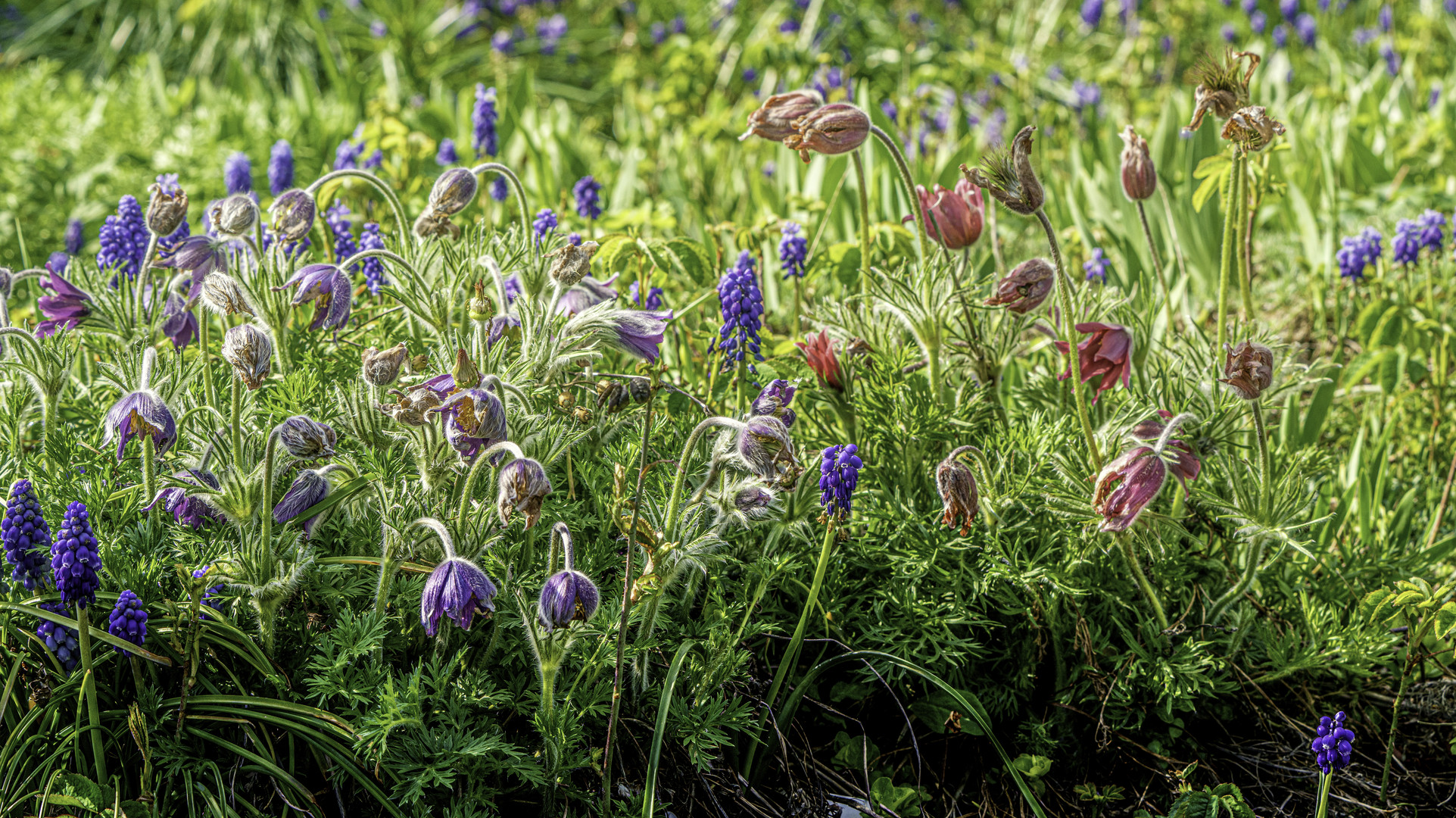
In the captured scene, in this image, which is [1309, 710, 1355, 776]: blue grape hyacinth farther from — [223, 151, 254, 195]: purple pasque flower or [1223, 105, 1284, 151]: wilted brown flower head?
[223, 151, 254, 195]: purple pasque flower

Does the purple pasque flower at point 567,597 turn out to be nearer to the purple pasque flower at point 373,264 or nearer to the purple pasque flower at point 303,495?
the purple pasque flower at point 303,495

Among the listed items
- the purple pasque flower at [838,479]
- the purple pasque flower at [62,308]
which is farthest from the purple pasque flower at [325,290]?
the purple pasque flower at [838,479]

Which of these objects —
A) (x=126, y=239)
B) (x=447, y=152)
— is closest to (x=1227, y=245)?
(x=126, y=239)

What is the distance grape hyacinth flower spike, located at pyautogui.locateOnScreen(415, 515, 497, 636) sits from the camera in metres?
1.30

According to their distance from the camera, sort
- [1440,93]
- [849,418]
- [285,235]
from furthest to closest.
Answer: [1440,93], [849,418], [285,235]

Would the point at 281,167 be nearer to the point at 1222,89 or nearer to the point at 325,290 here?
the point at 325,290

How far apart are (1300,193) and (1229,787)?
7.02 feet

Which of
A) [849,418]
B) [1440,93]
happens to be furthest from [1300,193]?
[849,418]

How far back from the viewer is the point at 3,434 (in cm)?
168

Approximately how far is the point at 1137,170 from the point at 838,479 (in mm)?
839

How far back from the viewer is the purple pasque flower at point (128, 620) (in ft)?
4.40

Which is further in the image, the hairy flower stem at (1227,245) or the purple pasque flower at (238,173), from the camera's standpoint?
the purple pasque flower at (238,173)

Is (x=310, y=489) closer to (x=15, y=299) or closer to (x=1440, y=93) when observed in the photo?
(x=15, y=299)

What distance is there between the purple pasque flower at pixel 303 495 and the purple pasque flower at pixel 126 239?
2.85 feet
